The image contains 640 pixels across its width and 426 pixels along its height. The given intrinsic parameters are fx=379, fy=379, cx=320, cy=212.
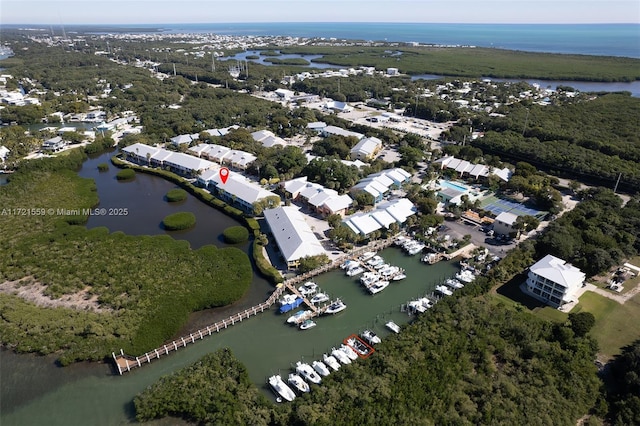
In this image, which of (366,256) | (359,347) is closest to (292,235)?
(366,256)

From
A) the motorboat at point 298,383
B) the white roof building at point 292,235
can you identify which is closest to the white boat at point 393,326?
the motorboat at point 298,383

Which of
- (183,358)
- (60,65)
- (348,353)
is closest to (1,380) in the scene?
(183,358)

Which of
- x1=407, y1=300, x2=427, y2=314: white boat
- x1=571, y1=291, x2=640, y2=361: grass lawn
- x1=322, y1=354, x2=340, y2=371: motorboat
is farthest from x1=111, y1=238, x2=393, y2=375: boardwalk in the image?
x1=571, y1=291, x2=640, y2=361: grass lawn

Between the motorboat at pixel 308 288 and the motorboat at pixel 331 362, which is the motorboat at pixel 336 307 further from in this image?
the motorboat at pixel 331 362

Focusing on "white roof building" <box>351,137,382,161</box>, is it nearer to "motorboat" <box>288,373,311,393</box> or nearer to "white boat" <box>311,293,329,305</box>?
"white boat" <box>311,293,329,305</box>

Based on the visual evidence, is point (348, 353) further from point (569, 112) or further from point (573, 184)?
point (569, 112)
